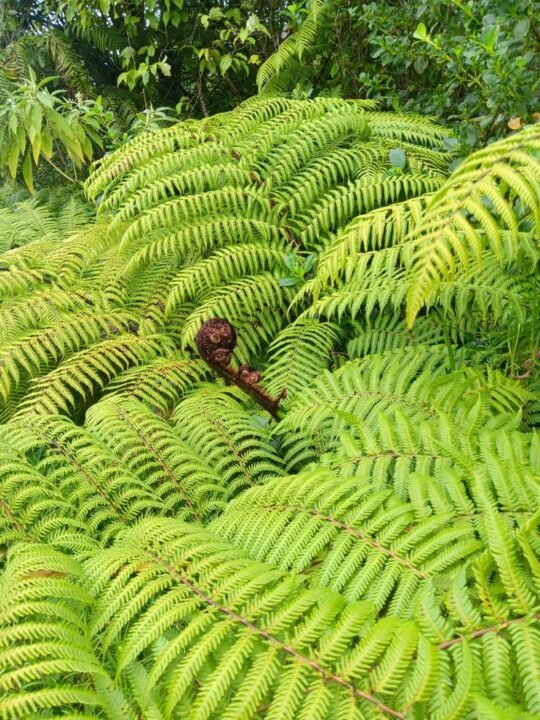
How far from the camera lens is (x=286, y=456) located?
6.32ft

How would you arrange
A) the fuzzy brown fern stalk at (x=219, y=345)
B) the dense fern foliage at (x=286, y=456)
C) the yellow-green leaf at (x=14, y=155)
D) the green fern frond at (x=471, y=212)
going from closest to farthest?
the dense fern foliage at (x=286, y=456), the green fern frond at (x=471, y=212), the fuzzy brown fern stalk at (x=219, y=345), the yellow-green leaf at (x=14, y=155)

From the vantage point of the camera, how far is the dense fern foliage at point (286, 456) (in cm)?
100

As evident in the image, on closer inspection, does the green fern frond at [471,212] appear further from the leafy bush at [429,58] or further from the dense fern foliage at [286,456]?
the leafy bush at [429,58]

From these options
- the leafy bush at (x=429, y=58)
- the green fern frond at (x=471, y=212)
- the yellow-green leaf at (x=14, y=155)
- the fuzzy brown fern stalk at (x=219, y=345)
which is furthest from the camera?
the yellow-green leaf at (x=14, y=155)

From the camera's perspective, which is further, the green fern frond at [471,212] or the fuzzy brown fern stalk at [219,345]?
the fuzzy brown fern stalk at [219,345]

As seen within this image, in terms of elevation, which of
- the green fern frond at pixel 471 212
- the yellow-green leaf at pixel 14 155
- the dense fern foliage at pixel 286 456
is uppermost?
the yellow-green leaf at pixel 14 155

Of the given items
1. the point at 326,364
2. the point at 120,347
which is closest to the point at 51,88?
the point at 120,347

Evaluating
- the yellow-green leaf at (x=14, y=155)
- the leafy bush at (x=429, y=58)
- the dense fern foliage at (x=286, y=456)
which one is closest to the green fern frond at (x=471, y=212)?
the dense fern foliage at (x=286, y=456)

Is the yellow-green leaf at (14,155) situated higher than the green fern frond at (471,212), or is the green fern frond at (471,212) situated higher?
the yellow-green leaf at (14,155)

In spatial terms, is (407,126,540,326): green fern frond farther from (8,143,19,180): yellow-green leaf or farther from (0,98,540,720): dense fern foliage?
(8,143,19,180): yellow-green leaf

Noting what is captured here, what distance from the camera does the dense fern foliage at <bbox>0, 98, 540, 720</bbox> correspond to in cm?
100

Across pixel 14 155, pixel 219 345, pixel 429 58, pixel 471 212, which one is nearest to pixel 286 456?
pixel 219 345

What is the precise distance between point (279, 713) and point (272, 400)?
1.25 metres

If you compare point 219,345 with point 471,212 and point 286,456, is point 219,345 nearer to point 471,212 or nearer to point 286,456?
point 286,456
